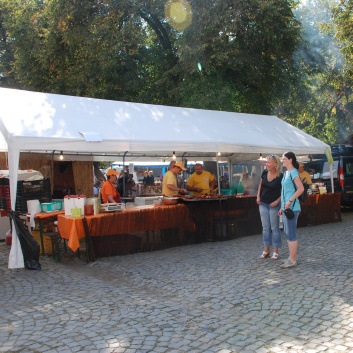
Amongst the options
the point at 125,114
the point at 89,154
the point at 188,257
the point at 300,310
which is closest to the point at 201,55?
the point at 89,154

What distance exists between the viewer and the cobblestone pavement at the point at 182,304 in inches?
149

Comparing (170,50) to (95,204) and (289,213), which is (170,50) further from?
(289,213)

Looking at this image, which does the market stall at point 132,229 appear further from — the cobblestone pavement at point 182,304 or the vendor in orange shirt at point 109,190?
the vendor in orange shirt at point 109,190

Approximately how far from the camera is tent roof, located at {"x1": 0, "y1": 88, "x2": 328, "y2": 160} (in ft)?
24.1

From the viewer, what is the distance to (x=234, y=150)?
9.47 metres

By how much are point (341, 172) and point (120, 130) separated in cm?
868

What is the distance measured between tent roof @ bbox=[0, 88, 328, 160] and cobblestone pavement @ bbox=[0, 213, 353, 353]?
7.16ft

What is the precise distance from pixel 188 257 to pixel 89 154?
22.8 feet

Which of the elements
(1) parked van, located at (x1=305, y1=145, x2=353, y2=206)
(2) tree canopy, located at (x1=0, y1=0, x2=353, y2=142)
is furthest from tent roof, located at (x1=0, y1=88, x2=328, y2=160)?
(2) tree canopy, located at (x1=0, y1=0, x2=353, y2=142)

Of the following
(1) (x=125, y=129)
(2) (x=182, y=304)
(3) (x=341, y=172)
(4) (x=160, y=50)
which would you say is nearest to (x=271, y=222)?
(2) (x=182, y=304)

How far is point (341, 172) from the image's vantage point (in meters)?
14.0

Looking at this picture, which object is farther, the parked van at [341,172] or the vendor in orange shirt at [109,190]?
the parked van at [341,172]

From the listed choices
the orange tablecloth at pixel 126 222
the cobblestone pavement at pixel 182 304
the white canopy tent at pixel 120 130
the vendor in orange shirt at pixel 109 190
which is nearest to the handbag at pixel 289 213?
the cobblestone pavement at pixel 182 304

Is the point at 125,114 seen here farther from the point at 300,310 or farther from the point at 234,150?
the point at 300,310
